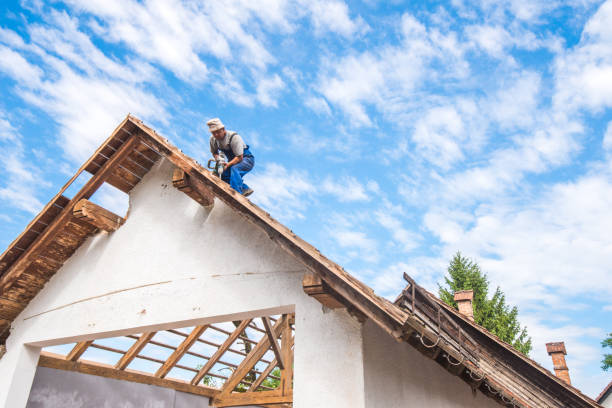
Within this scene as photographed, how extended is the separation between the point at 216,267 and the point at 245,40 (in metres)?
4.98

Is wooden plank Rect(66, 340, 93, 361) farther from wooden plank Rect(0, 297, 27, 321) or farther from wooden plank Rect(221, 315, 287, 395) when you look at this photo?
wooden plank Rect(221, 315, 287, 395)

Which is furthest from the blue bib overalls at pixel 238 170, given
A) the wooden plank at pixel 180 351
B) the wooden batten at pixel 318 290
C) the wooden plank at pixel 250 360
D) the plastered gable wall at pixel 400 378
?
the wooden plank at pixel 250 360

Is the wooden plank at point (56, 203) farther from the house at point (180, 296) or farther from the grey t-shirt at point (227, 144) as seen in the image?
the grey t-shirt at point (227, 144)

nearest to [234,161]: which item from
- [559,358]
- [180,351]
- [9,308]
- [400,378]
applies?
[400,378]

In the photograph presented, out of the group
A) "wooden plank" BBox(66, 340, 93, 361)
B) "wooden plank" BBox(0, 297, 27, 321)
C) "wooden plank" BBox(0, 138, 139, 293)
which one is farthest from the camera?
"wooden plank" BBox(66, 340, 93, 361)

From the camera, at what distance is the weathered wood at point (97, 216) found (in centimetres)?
611

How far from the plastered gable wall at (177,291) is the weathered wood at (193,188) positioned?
0.12 metres

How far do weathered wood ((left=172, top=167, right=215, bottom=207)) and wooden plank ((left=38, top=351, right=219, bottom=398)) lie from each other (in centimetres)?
418

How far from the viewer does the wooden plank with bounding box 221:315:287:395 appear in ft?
33.7

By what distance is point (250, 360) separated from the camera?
34.4ft

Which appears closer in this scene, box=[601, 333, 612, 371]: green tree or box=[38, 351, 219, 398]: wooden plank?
box=[38, 351, 219, 398]: wooden plank

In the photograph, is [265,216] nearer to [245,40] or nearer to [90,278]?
[90,278]

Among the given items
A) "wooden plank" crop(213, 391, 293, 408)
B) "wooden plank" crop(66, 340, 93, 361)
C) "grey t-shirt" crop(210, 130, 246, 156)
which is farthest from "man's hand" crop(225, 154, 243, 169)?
"wooden plank" crop(213, 391, 293, 408)

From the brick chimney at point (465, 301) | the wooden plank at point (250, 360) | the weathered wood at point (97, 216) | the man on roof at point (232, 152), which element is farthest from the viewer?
the brick chimney at point (465, 301)
